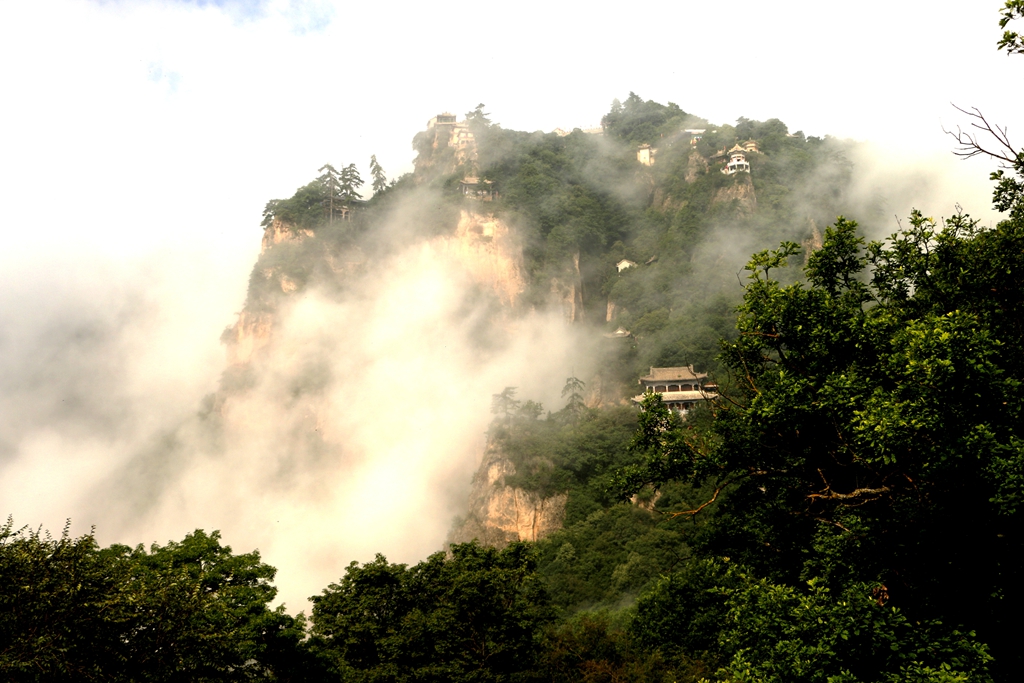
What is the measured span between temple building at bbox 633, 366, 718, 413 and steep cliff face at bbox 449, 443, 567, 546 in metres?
11.1

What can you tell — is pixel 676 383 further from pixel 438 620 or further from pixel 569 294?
pixel 438 620

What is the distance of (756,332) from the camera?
14.1 meters

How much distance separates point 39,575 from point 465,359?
2305 inches

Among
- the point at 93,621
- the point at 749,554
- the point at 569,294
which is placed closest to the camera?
the point at 93,621

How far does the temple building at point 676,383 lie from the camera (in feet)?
174

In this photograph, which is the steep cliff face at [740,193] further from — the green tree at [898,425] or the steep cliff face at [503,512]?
the green tree at [898,425]

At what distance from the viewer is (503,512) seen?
4816 cm

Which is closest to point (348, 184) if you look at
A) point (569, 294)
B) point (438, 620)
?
point (569, 294)

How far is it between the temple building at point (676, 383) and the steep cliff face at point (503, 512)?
11.1 m

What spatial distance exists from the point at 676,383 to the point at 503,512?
16576mm

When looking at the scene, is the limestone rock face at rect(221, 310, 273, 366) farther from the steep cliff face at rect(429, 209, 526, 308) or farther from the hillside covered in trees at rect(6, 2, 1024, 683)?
the hillside covered in trees at rect(6, 2, 1024, 683)

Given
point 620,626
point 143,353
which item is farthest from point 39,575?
point 143,353

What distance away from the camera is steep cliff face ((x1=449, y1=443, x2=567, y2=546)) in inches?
1859

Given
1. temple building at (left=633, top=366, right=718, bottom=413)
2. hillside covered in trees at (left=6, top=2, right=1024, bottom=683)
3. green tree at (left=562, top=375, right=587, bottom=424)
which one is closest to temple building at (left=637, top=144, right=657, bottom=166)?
green tree at (left=562, top=375, right=587, bottom=424)
